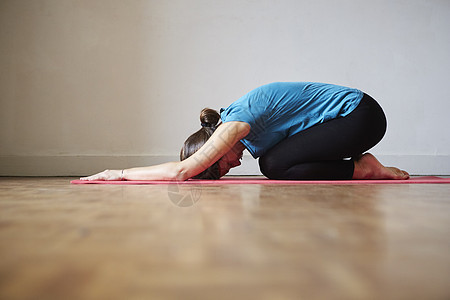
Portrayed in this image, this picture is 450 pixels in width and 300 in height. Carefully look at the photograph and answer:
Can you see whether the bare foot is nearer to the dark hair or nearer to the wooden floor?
the dark hair

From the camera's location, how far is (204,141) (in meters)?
1.49

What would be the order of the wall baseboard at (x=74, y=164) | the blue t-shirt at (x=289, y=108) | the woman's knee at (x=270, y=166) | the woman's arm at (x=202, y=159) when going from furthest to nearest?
1. the wall baseboard at (x=74, y=164)
2. the woman's knee at (x=270, y=166)
3. the blue t-shirt at (x=289, y=108)
4. the woman's arm at (x=202, y=159)

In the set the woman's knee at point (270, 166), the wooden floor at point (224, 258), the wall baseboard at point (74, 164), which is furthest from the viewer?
the wall baseboard at point (74, 164)

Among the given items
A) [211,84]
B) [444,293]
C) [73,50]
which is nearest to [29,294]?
[444,293]

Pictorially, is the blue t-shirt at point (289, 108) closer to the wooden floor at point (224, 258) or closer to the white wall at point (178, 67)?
the wooden floor at point (224, 258)

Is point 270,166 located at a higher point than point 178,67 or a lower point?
lower

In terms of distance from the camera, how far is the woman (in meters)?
1.49

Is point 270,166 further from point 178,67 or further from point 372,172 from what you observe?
point 178,67

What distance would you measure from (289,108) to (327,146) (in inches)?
9.5

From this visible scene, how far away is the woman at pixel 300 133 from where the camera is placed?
4.87 feet

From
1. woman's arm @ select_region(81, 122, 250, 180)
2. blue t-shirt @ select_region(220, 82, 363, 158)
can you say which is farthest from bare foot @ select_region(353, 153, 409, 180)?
woman's arm @ select_region(81, 122, 250, 180)

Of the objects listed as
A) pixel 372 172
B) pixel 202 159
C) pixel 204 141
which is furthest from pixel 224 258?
pixel 372 172

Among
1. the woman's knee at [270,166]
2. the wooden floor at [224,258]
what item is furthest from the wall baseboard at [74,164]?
the wooden floor at [224,258]

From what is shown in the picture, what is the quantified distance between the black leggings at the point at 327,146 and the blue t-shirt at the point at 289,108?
0.03 meters
